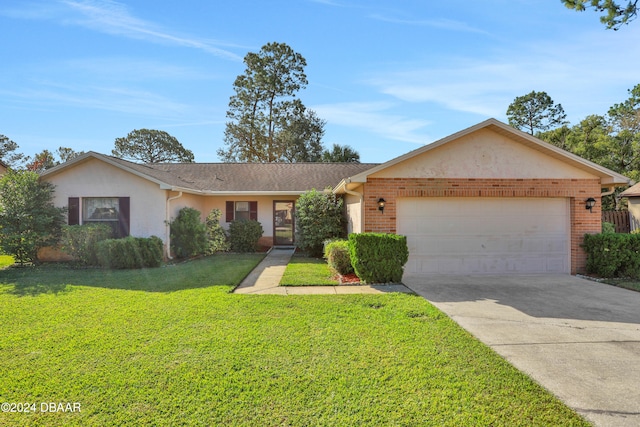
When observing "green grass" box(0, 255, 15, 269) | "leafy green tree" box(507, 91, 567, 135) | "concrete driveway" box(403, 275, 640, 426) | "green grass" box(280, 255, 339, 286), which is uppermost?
"leafy green tree" box(507, 91, 567, 135)

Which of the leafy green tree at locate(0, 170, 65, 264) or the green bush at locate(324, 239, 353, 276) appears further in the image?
the leafy green tree at locate(0, 170, 65, 264)

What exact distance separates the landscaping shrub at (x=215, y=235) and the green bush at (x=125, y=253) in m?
3.46

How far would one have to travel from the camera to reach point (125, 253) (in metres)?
10.3

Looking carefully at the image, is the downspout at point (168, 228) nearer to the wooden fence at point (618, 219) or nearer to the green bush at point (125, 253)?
the green bush at point (125, 253)

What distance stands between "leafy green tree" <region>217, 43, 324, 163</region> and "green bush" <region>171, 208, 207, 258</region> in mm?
18501

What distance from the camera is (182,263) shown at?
1155 cm

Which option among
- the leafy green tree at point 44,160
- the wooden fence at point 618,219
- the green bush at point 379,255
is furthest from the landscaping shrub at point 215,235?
the leafy green tree at point 44,160

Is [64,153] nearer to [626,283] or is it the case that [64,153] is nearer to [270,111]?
[270,111]

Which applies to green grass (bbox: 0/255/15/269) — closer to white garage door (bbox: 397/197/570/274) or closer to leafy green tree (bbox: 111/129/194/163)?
white garage door (bbox: 397/197/570/274)

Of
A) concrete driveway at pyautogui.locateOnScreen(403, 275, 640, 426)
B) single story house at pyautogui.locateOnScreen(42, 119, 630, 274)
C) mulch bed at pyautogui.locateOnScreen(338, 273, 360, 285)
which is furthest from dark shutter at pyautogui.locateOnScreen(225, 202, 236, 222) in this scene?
concrete driveway at pyautogui.locateOnScreen(403, 275, 640, 426)

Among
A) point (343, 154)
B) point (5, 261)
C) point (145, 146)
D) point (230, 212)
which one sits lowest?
point (5, 261)

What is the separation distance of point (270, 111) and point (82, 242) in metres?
23.0

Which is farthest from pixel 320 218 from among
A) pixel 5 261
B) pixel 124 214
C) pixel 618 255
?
pixel 5 261

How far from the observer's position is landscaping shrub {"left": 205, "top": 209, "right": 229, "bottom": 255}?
1420 centimetres
